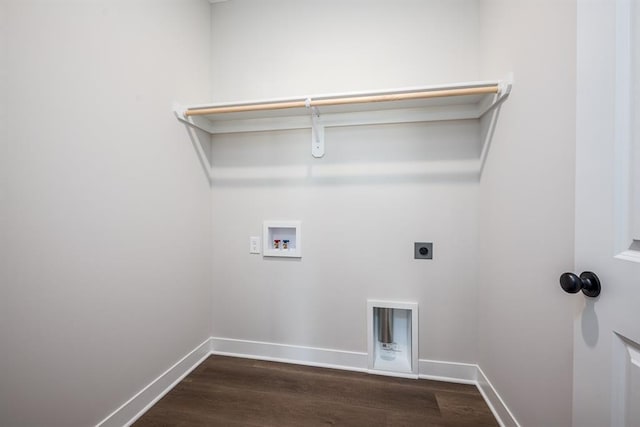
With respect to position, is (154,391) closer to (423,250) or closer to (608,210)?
(423,250)

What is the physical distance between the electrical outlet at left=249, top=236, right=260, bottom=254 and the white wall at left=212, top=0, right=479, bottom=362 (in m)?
0.04

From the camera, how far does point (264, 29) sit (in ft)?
5.49

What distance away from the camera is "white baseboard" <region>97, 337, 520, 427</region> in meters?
1.17

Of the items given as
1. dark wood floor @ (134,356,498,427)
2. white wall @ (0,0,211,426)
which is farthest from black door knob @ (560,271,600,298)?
white wall @ (0,0,211,426)

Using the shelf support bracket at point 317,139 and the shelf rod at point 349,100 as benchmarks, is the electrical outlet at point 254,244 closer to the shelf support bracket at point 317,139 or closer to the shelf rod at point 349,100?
the shelf support bracket at point 317,139

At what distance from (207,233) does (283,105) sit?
1055mm

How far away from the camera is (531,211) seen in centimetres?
98

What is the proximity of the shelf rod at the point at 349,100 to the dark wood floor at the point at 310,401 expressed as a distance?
1642 mm

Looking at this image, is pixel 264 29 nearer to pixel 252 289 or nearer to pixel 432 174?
pixel 432 174

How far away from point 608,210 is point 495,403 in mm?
1181

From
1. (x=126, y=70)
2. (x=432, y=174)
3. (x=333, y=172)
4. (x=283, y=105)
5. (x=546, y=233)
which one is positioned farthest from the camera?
(x=333, y=172)

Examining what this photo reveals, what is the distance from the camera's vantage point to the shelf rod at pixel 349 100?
1.19 metres

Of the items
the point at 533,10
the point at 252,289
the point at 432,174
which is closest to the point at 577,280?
the point at 432,174

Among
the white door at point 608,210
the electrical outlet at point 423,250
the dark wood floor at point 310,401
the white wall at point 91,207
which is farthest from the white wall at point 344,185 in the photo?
the white door at point 608,210
